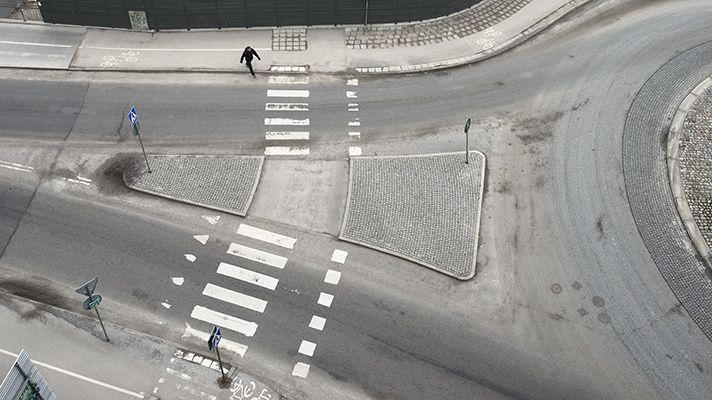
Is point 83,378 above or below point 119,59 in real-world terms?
below

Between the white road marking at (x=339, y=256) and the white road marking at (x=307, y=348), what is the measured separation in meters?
3.58

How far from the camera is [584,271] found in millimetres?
24688

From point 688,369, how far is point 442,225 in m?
9.75

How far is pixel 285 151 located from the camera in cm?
2872

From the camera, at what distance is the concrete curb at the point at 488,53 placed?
32.3 m

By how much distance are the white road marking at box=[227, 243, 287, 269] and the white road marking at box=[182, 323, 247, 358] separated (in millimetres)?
3397

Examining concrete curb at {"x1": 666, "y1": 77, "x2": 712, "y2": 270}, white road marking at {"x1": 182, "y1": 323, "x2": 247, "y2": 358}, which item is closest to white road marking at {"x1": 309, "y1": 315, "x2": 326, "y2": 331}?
white road marking at {"x1": 182, "y1": 323, "x2": 247, "y2": 358}

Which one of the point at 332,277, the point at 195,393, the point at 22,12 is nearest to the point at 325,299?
the point at 332,277

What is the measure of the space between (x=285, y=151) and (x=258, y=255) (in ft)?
18.4

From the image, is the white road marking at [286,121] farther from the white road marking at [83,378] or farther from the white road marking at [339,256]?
the white road marking at [83,378]

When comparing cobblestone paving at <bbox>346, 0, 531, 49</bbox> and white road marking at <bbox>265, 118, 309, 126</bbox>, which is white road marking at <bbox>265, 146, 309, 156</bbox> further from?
cobblestone paving at <bbox>346, 0, 531, 49</bbox>

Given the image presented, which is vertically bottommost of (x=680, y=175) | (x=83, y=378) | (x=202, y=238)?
(x=83, y=378)

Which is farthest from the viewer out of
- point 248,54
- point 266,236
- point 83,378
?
point 248,54

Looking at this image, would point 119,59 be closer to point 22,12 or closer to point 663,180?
point 22,12
